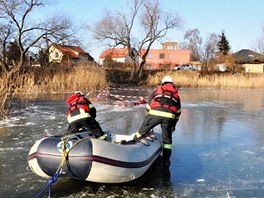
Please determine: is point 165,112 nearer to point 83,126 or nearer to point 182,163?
point 182,163

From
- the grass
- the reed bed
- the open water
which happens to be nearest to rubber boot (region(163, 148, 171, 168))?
the open water

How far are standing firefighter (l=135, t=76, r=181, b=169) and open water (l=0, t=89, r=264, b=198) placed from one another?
502 mm

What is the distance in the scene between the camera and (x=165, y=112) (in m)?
6.38

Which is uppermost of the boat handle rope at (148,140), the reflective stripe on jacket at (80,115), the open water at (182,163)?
the reflective stripe on jacket at (80,115)

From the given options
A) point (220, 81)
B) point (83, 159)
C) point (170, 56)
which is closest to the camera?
point (83, 159)

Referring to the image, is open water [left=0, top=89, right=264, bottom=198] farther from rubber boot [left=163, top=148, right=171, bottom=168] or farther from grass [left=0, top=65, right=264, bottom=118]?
grass [left=0, top=65, right=264, bottom=118]

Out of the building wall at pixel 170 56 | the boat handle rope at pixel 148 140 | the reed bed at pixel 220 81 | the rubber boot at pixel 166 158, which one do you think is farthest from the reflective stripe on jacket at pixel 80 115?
the building wall at pixel 170 56

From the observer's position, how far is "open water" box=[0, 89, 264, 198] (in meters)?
5.43

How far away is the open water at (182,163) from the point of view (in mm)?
5434

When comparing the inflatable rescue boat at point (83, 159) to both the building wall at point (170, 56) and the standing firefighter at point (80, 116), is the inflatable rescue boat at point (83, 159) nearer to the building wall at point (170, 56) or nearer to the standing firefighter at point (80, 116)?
the standing firefighter at point (80, 116)

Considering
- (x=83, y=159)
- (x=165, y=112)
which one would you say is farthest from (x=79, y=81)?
(x=83, y=159)

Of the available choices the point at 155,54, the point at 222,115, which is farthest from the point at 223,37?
the point at 222,115

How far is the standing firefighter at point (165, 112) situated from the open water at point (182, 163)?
0.50 metres

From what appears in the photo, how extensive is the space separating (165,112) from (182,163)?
1.18 metres
